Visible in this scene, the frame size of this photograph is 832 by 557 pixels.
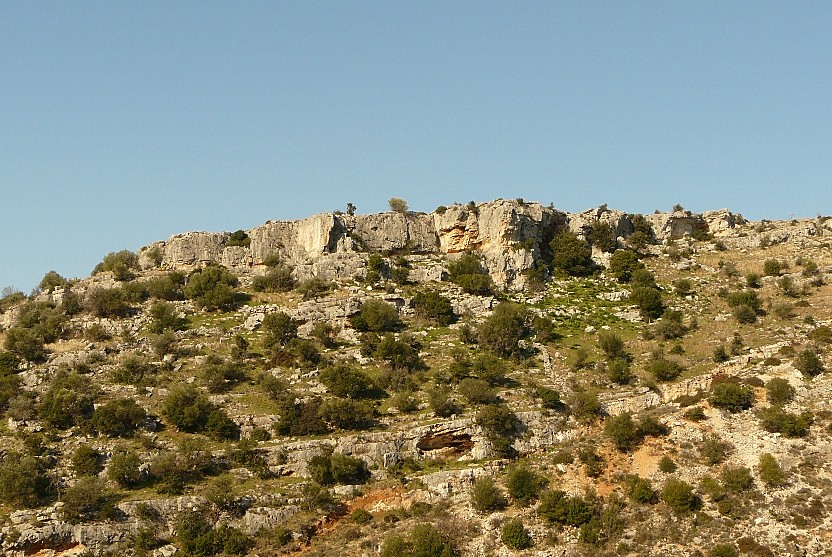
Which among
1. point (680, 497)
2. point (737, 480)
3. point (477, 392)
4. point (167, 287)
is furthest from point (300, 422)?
point (737, 480)

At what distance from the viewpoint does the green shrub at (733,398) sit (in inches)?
1917

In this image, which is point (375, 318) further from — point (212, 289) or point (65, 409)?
point (65, 409)

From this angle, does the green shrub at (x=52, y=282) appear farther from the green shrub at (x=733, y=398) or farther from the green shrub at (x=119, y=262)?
the green shrub at (x=733, y=398)

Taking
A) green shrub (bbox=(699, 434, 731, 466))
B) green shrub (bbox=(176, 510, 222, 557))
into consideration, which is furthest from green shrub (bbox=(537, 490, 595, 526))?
green shrub (bbox=(176, 510, 222, 557))

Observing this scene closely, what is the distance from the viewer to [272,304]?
6575 centimetres

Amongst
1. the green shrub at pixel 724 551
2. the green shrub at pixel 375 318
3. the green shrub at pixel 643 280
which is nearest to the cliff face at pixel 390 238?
the green shrub at pixel 643 280

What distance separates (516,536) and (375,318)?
75.7ft

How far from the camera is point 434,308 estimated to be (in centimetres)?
6331

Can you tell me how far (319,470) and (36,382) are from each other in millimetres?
19941

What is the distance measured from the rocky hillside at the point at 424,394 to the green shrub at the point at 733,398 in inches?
5.2

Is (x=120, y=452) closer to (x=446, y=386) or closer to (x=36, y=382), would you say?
(x=36, y=382)

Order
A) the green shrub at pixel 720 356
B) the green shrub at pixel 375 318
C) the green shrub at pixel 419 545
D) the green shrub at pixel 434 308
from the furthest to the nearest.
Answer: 1. the green shrub at pixel 434 308
2. the green shrub at pixel 375 318
3. the green shrub at pixel 720 356
4. the green shrub at pixel 419 545

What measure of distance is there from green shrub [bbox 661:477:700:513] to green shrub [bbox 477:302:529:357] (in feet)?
56.6

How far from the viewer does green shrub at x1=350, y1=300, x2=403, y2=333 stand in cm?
6091
